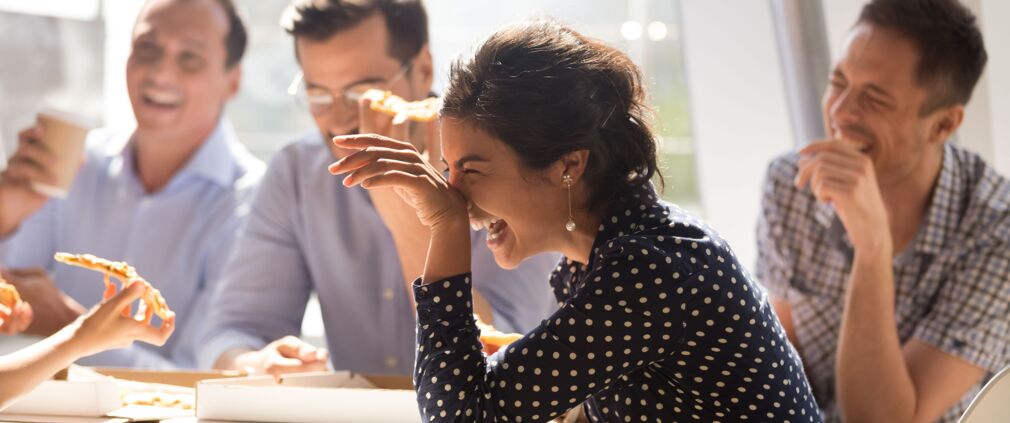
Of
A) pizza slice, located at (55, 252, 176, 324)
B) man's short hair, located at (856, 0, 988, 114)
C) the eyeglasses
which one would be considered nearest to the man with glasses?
the eyeglasses

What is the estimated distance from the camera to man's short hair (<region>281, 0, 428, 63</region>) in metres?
2.66

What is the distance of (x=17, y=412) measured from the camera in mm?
1876

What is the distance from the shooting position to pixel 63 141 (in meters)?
3.15

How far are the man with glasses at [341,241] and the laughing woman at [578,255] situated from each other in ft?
2.81

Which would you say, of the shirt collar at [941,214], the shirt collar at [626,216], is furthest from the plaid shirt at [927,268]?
the shirt collar at [626,216]

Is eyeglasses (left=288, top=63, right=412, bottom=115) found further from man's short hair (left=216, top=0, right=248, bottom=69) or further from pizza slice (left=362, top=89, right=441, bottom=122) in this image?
man's short hair (left=216, top=0, right=248, bottom=69)

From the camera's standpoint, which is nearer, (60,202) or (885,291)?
(885,291)

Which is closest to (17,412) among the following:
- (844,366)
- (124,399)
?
(124,399)

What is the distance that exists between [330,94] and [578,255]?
3.83ft

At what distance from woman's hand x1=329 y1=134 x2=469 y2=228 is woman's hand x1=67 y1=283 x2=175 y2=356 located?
472 mm

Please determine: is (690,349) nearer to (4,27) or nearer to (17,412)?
(17,412)

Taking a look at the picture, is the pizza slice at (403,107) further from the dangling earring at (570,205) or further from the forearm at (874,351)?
the forearm at (874,351)

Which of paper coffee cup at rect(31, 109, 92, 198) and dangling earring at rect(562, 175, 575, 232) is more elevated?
dangling earring at rect(562, 175, 575, 232)

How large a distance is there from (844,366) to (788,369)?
0.83 meters
